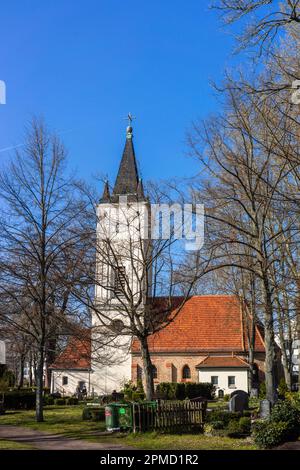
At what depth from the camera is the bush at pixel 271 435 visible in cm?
1547

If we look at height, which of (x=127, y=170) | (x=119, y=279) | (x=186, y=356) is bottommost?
(x=186, y=356)

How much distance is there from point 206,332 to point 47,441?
30060mm

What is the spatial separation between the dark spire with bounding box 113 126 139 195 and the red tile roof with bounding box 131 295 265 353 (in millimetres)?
12324

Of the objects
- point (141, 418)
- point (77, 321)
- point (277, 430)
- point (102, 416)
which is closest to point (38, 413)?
point (102, 416)

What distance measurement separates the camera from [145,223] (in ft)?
85.7

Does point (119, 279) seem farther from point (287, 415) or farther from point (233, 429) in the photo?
point (287, 415)

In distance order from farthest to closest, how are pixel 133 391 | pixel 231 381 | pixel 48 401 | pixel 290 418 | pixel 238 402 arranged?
1. pixel 231 381
2. pixel 133 391
3. pixel 48 401
4. pixel 238 402
5. pixel 290 418

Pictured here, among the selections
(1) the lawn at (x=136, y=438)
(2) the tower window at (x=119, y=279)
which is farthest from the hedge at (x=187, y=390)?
(2) the tower window at (x=119, y=279)

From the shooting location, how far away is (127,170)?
152ft

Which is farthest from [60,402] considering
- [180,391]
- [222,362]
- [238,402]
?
[238,402]

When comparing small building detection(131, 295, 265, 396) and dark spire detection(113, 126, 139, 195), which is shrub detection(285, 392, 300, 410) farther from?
dark spire detection(113, 126, 139, 195)

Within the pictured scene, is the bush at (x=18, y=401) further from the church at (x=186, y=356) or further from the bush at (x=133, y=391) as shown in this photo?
the church at (x=186, y=356)

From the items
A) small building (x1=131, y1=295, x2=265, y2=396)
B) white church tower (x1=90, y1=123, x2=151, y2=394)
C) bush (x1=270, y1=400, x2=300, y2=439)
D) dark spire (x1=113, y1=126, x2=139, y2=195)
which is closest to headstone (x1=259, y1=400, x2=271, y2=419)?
bush (x1=270, y1=400, x2=300, y2=439)
